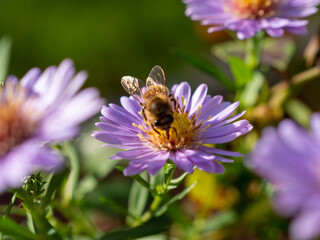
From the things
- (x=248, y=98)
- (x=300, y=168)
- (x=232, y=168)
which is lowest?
(x=232, y=168)

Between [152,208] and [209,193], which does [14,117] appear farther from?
[209,193]

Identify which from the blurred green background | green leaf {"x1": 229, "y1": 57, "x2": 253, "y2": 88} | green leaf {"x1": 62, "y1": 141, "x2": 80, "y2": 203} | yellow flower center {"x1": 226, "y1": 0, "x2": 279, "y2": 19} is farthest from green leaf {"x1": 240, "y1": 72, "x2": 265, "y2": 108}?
the blurred green background

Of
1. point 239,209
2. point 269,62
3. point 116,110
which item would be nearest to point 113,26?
point 269,62

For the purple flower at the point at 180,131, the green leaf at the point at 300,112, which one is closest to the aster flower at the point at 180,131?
the purple flower at the point at 180,131

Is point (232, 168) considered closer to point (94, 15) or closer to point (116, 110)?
point (116, 110)

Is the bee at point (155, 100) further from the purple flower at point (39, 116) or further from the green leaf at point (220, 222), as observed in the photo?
the green leaf at point (220, 222)

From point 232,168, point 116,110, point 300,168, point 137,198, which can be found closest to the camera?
point 300,168
